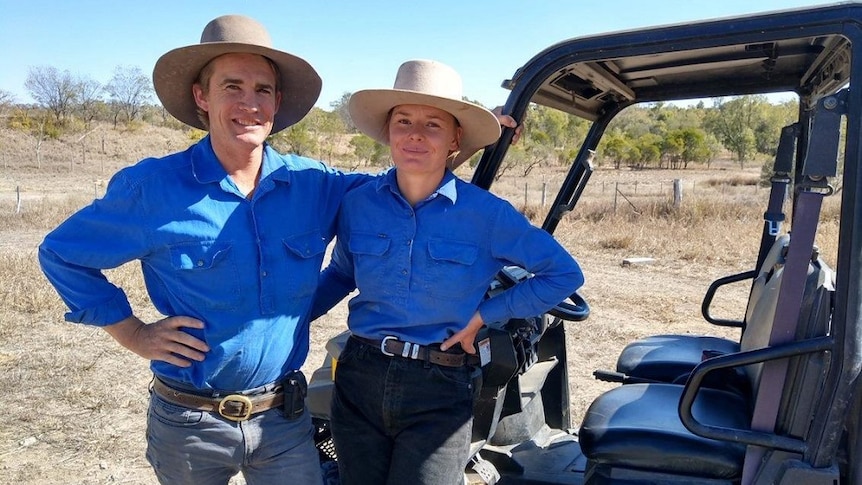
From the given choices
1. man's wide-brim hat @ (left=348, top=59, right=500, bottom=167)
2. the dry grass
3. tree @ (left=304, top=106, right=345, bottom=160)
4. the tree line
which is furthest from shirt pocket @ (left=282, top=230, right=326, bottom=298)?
tree @ (left=304, top=106, right=345, bottom=160)

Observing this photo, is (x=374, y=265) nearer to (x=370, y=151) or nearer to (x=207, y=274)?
(x=207, y=274)

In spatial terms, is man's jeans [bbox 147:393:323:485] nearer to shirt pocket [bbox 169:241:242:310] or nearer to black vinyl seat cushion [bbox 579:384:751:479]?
shirt pocket [bbox 169:241:242:310]

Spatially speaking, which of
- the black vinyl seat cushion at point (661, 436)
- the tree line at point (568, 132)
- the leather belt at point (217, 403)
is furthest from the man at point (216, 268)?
the tree line at point (568, 132)

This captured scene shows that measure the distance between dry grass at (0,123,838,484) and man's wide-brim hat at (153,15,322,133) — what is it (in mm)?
2311

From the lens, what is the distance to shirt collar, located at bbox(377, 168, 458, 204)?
2.04m

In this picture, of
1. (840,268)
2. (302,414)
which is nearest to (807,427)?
(840,268)

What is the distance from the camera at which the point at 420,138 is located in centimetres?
204

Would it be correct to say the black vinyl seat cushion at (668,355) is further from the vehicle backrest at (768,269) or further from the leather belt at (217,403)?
the leather belt at (217,403)

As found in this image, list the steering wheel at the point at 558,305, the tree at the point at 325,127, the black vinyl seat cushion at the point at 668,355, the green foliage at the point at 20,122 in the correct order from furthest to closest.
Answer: the tree at the point at 325,127, the green foliage at the point at 20,122, the black vinyl seat cushion at the point at 668,355, the steering wheel at the point at 558,305

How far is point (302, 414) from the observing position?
7.17ft

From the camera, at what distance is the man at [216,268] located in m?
1.93

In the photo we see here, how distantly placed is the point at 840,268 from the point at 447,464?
3.76 feet

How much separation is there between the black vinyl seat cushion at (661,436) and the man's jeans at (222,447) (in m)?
0.90

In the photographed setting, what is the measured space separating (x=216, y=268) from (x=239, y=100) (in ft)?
1.60
